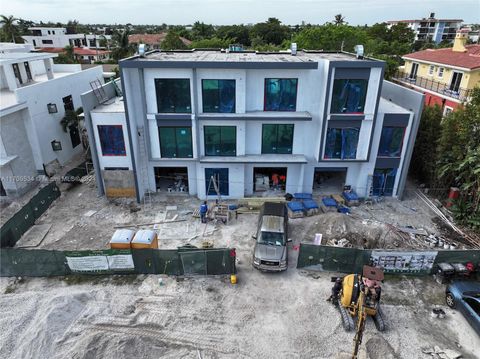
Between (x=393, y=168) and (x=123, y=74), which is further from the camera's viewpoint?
(x=393, y=168)

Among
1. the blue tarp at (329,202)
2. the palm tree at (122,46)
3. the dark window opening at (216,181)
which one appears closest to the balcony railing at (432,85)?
the blue tarp at (329,202)

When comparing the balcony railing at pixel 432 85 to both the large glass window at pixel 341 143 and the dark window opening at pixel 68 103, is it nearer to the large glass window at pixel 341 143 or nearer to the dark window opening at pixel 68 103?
the large glass window at pixel 341 143

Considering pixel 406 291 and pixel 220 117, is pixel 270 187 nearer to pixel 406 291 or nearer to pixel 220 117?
pixel 220 117

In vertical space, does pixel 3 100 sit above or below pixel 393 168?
above

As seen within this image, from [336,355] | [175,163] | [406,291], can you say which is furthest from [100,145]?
[406,291]

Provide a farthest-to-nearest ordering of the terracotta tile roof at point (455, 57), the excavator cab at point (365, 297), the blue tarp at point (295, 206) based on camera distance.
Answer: the terracotta tile roof at point (455, 57)
the blue tarp at point (295, 206)
the excavator cab at point (365, 297)

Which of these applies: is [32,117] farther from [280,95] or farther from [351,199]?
[351,199]

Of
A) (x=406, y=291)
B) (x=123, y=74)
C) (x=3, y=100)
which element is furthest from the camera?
(x=3, y=100)
